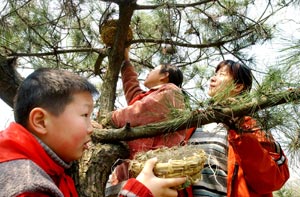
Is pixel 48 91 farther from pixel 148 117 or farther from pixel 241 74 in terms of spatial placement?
pixel 241 74

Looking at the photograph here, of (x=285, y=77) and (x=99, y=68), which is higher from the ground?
(x=99, y=68)

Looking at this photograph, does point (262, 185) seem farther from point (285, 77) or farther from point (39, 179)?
point (39, 179)

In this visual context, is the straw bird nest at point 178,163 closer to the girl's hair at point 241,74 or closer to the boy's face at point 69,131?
the boy's face at point 69,131

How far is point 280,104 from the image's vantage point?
1022mm

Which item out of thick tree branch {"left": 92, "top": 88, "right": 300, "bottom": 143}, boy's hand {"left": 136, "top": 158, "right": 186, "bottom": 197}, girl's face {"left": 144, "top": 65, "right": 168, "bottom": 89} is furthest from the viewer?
girl's face {"left": 144, "top": 65, "right": 168, "bottom": 89}

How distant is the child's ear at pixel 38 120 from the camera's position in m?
0.84

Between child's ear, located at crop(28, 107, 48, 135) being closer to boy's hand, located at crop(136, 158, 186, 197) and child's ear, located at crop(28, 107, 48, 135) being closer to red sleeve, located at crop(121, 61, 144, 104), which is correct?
boy's hand, located at crop(136, 158, 186, 197)

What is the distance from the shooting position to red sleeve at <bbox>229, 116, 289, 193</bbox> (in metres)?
1.19

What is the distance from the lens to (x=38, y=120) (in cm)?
85

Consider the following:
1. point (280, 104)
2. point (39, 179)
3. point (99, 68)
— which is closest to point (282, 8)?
point (99, 68)

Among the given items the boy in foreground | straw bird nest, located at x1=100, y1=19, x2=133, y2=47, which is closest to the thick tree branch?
the boy in foreground

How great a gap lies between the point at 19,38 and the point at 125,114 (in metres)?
0.74

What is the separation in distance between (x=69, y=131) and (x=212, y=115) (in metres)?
0.39

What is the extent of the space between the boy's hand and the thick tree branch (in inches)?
9.3
